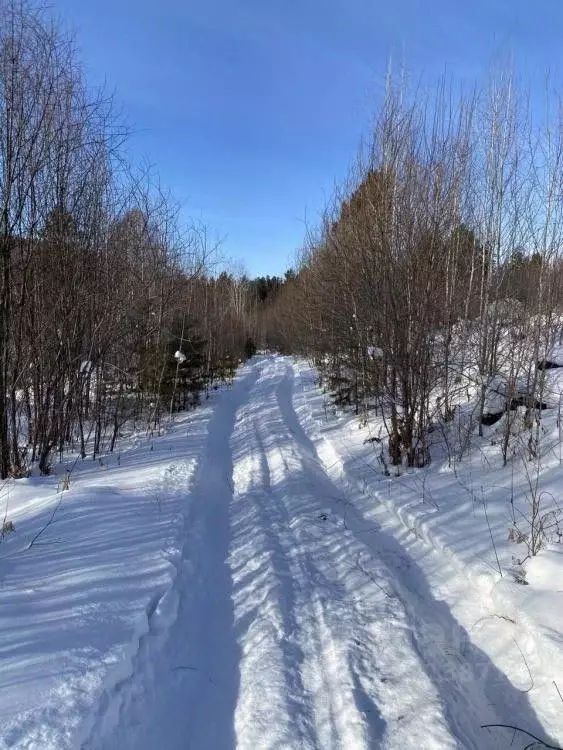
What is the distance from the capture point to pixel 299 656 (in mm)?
3211

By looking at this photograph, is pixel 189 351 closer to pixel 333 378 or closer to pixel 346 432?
pixel 333 378

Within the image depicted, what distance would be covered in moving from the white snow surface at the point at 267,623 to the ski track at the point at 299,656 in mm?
11

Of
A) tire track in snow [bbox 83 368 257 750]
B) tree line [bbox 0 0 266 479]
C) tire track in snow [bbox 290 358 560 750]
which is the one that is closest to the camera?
tire track in snow [bbox 83 368 257 750]

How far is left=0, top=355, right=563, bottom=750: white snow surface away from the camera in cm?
262

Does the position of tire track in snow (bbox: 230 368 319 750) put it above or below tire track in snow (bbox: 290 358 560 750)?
above

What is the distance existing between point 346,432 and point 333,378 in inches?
99.6

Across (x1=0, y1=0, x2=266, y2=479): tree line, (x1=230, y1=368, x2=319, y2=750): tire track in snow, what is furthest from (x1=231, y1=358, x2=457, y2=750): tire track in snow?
(x1=0, y1=0, x2=266, y2=479): tree line

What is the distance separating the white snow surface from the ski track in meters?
0.01

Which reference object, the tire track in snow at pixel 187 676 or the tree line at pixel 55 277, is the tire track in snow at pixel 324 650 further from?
the tree line at pixel 55 277

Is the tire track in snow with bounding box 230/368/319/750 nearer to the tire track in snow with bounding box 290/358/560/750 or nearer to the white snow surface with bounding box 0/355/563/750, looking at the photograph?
the white snow surface with bounding box 0/355/563/750

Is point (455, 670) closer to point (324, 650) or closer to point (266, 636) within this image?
point (324, 650)

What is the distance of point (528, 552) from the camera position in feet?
13.9

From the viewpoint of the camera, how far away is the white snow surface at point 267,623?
103 inches

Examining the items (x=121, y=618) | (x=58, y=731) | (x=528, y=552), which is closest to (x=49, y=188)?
(x=121, y=618)
